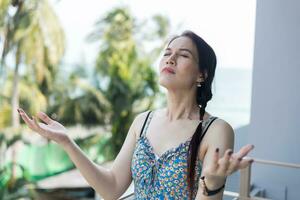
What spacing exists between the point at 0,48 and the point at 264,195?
8330 mm

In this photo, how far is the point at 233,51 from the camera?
543 centimetres

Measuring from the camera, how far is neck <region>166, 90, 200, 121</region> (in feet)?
3.72

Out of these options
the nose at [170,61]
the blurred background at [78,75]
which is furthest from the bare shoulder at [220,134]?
the blurred background at [78,75]

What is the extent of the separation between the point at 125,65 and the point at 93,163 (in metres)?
10.1

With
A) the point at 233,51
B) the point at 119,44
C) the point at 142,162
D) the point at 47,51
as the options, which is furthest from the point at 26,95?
the point at 142,162

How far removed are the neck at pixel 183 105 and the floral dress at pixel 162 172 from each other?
0.25ft

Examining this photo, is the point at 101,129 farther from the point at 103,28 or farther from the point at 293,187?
the point at 293,187

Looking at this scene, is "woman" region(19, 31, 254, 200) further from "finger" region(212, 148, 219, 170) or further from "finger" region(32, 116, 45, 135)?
"finger" region(212, 148, 219, 170)

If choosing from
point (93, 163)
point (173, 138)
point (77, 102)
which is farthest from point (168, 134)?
point (77, 102)

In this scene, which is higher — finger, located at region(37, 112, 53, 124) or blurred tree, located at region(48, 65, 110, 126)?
finger, located at region(37, 112, 53, 124)

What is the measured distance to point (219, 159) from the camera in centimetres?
80

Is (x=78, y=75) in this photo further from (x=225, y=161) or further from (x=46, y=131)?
(x=225, y=161)

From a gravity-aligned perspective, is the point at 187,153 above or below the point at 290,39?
below

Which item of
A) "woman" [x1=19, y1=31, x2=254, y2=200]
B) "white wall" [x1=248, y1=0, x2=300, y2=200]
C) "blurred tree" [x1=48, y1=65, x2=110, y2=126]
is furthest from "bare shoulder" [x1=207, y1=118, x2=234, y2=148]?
"blurred tree" [x1=48, y1=65, x2=110, y2=126]
